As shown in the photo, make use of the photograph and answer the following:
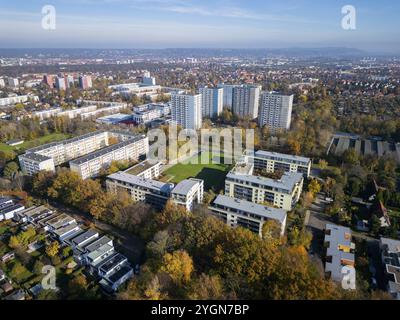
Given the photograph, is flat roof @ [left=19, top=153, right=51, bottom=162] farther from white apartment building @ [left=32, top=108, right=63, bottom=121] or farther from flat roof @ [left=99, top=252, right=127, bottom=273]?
white apartment building @ [left=32, top=108, right=63, bottom=121]

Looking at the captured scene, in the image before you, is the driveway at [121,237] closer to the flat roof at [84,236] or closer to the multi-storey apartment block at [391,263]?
the flat roof at [84,236]

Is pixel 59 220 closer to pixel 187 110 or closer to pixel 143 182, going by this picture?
A: pixel 143 182

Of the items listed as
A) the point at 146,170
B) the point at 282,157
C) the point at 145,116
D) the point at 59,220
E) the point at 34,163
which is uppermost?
the point at 145,116

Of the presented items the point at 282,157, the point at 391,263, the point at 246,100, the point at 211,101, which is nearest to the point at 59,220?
the point at 282,157

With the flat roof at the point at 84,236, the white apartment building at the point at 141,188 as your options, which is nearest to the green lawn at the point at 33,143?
the white apartment building at the point at 141,188

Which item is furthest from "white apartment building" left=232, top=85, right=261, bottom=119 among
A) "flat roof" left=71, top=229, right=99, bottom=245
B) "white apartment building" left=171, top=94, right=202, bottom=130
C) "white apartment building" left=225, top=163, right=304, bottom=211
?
"flat roof" left=71, top=229, right=99, bottom=245
